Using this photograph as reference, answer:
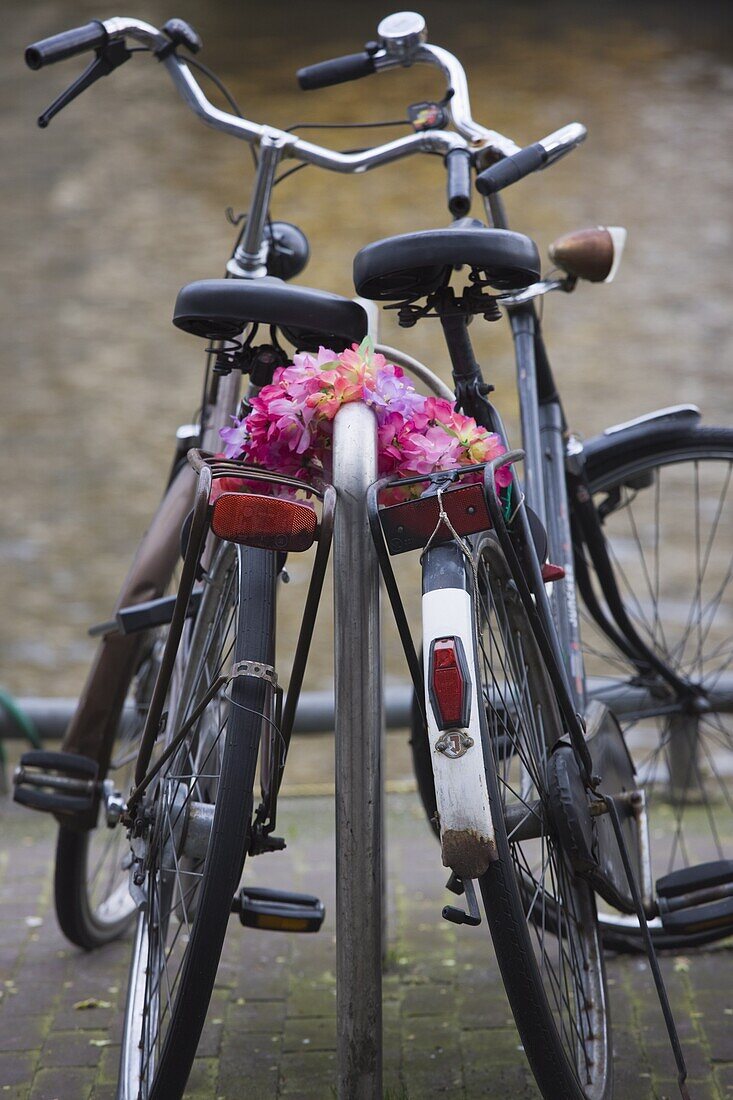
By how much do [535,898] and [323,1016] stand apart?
740mm

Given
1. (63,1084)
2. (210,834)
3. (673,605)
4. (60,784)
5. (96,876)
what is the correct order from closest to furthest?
(210,834)
(63,1084)
(60,784)
(96,876)
(673,605)

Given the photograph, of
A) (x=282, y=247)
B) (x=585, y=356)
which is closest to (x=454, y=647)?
(x=282, y=247)

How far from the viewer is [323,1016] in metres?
2.76

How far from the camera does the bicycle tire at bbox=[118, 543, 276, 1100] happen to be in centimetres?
193

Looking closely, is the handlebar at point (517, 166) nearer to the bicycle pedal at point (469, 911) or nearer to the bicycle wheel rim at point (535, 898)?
the bicycle wheel rim at point (535, 898)

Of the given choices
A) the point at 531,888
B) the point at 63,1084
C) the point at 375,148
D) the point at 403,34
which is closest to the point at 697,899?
the point at 531,888

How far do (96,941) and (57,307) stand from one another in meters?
4.63

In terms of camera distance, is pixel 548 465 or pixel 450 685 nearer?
pixel 450 685

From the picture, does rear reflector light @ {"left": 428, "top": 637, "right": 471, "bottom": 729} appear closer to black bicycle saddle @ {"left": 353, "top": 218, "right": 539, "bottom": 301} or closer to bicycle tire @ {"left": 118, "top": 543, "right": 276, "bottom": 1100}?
bicycle tire @ {"left": 118, "top": 543, "right": 276, "bottom": 1100}

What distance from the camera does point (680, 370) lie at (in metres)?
6.59

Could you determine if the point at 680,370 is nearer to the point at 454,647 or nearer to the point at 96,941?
the point at 96,941

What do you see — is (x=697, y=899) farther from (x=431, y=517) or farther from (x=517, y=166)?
(x=517, y=166)

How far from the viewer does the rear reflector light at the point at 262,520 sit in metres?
1.92

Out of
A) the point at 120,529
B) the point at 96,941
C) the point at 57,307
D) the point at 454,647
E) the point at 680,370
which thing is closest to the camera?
the point at 454,647
